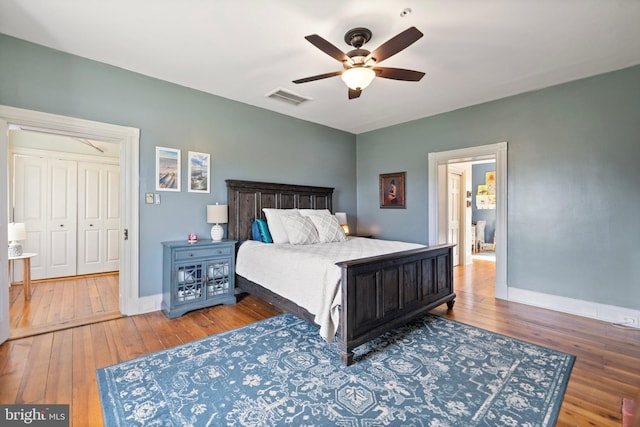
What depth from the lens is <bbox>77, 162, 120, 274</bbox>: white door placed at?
5148 mm

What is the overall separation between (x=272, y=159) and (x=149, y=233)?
6.68 ft

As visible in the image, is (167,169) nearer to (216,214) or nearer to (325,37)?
(216,214)

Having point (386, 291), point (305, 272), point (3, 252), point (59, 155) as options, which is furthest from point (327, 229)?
point (59, 155)

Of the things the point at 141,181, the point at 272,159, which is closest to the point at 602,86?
the point at 272,159

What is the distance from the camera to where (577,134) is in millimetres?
3383

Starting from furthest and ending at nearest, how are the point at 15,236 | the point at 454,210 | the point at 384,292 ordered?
1. the point at 454,210
2. the point at 15,236
3. the point at 384,292

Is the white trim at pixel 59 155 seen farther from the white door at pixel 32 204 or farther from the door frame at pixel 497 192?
the door frame at pixel 497 192

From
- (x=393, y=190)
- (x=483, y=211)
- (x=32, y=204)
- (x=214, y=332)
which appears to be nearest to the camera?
(x=214, y=332)

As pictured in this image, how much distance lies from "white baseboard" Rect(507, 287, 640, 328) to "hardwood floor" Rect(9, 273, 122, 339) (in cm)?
498

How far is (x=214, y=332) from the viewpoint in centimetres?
282

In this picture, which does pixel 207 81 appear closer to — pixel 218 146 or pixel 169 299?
pixel 218 146

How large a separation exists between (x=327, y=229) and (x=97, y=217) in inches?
174

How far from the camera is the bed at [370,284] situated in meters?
2.25

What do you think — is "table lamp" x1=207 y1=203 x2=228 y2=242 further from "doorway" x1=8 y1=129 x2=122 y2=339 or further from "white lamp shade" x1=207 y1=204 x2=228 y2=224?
"doorway" x1=8 y1=129 x2=122 y2=339
